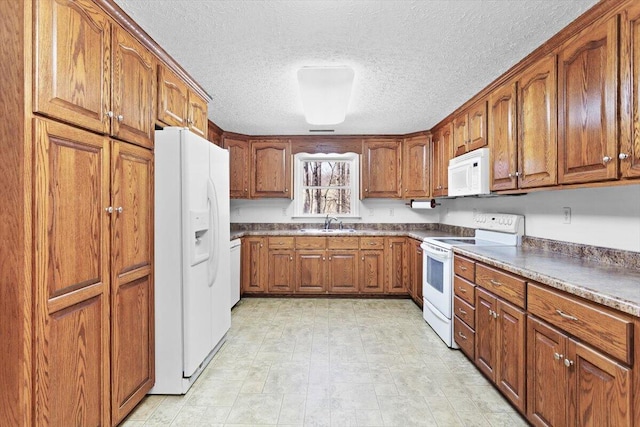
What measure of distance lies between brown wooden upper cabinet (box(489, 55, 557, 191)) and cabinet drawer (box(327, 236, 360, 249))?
76.8 inches

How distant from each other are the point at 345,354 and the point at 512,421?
122cm

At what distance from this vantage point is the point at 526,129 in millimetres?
2230

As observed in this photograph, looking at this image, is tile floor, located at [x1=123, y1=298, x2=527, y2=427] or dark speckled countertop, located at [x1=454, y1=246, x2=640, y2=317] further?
tile floor, located at [x1=123, y1=298, x2=527, y2=427]

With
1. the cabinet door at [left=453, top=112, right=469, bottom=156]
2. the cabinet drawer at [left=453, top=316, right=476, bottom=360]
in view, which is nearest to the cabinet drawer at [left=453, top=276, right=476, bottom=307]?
the cabinet drawer at [left=453, top=316, right=476, bottom=360]

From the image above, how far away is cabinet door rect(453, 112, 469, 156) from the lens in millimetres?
3188

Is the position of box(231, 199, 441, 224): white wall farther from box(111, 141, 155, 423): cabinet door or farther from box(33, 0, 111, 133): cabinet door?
box(33, 0, 111, 133): cabinet door

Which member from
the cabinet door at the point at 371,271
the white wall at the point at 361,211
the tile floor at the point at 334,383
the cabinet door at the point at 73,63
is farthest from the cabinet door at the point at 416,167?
the cabinet door at the point at 73,63

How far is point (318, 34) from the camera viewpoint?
1.89m

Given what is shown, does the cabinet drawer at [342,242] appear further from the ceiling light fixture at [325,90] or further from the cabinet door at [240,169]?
the ceiling light fixture at [325,90]

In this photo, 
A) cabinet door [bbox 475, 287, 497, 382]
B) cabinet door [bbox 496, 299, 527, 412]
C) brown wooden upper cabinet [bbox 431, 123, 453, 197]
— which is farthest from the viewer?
brown wooden upper cabinet [bbox 431, 123, 453, 197]

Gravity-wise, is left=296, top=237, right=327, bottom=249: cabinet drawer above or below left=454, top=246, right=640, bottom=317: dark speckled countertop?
below

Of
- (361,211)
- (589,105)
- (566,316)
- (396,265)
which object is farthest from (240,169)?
(566,316)

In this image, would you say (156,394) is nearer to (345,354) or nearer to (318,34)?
(345,354)

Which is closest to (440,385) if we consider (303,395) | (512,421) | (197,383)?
(512,421)
